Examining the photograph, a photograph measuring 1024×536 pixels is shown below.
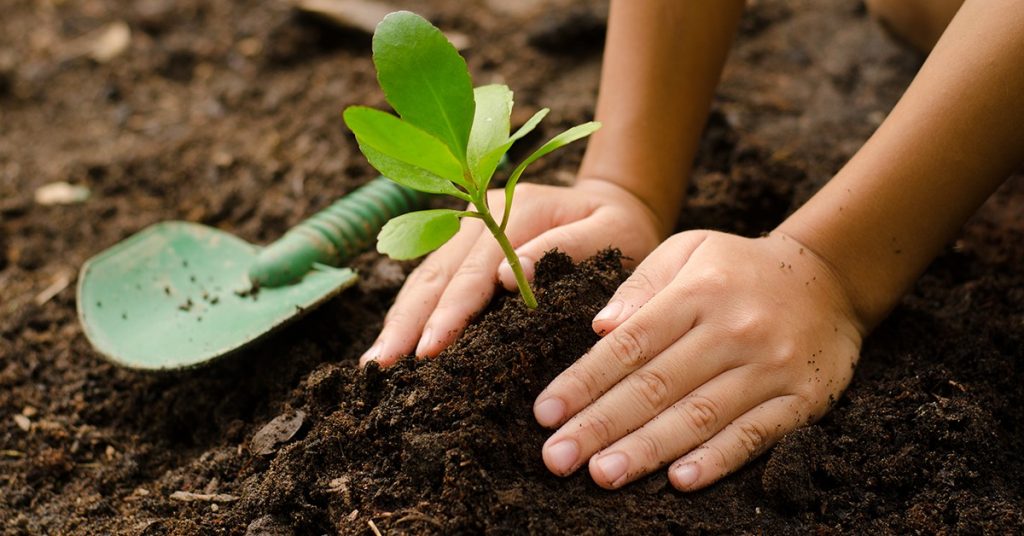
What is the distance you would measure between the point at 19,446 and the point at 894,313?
1.55 m

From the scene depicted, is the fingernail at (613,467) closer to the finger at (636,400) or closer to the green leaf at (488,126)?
the finger at (636,400)

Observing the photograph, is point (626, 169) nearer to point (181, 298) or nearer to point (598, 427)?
point (598, 427)

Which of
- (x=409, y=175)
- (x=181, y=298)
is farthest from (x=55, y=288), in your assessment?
(x=409, y=175)

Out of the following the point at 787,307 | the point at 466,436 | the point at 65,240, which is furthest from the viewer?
the point at 65,240

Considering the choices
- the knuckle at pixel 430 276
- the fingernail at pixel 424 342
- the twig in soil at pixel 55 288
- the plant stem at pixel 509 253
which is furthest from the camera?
the twig in soil at pixel 55 288

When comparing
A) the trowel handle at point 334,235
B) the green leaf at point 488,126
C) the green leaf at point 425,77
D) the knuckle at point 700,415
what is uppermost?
the green leaf at point 425,77

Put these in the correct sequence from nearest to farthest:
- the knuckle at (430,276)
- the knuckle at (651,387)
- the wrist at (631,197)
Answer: the knuckle at (651,387) < the knuckle at (430,276) < the wrist at (631,197)

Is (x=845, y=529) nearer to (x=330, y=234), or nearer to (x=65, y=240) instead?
(x=330, y=234)

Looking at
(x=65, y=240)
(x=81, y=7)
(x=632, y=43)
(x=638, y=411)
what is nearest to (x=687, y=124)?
(x=632, y=43)

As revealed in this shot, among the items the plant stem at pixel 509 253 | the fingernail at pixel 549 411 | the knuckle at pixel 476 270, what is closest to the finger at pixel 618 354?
the fingernail at pixel 549 411

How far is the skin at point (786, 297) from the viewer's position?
1.21 m

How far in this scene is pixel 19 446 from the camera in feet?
5.10

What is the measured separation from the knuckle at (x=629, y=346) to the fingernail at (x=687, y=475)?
15 cm

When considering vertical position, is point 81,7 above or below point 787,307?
below
